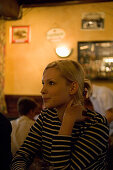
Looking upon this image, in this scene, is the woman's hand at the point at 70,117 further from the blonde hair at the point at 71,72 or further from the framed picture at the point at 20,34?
the framed picture at the point at 20,34

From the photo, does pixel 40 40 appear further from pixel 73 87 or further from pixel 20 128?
pixel 73 87

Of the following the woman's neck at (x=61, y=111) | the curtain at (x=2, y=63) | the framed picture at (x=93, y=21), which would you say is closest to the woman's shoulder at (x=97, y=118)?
the woman's neck at (x=61, y=111)

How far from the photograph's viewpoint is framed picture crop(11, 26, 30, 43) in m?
3.68

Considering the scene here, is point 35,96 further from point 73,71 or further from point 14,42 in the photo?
point 73,71

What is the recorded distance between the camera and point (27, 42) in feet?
12.1

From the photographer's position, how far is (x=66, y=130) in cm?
83

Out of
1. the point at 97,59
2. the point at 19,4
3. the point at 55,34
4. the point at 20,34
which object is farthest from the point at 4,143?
the point at 19,4

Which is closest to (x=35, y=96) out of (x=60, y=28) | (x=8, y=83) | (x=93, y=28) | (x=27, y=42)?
(x=8, y=83)

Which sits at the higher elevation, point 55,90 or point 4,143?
point 55,90

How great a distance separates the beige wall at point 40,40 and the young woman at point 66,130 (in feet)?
7.97

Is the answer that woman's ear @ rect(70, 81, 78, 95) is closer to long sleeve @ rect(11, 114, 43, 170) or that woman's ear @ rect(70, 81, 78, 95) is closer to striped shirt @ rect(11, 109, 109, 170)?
striped shirt @ rect(11, 109, 109, 170)

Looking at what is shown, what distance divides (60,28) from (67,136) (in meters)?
3.03

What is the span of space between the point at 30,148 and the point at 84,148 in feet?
1.11

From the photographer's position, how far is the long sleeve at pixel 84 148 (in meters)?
0.80
